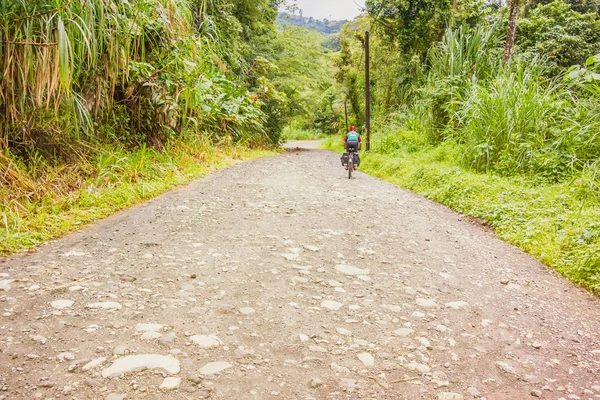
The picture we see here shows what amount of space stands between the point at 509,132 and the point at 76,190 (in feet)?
22.4

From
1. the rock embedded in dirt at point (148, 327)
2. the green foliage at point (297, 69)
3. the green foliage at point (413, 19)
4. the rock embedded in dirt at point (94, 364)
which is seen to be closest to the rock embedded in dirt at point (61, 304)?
the rock embedded in dirt at point (148, 327)

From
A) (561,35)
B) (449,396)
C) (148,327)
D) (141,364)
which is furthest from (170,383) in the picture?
(561,35)

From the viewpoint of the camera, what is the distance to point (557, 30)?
51.4 feet

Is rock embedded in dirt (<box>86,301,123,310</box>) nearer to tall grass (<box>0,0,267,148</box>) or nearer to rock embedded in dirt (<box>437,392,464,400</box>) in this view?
rock embedded in dirt (<box>437,392,464,400</box>)

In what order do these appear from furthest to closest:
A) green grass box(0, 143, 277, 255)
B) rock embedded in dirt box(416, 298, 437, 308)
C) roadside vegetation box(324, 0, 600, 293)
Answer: roadside vegetation box(324, 0, 600, 293)
green grass box(0, 143, 277, 255)
rock embedded in dirt box(416, 298, 437, 308)

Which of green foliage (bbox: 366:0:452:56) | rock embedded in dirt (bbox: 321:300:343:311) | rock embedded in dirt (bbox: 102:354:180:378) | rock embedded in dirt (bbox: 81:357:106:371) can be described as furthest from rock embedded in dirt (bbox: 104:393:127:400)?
green foliage (bbox: 366:0:452:56)

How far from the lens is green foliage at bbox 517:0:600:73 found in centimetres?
1516

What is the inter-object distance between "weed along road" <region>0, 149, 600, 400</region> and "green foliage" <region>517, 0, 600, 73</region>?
1451 cm

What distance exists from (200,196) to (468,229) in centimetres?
367

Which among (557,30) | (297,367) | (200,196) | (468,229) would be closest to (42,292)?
(297,367)

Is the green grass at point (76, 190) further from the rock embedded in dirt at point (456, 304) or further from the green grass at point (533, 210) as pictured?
the green grass at point (533, 210)

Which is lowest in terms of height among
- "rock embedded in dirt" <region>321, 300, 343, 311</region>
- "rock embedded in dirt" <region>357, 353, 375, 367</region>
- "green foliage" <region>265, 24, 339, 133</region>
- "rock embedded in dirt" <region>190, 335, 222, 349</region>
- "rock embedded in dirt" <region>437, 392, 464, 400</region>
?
"rock embedded in dirt" <region>437, 392, 464, 400</region>

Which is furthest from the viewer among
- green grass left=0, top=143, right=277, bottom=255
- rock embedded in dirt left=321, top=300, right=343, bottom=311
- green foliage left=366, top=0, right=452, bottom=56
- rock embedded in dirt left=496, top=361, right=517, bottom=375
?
green foliage left=366, top=0, right=452, bottom=56

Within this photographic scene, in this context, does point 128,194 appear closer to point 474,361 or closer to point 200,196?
point 200,196
